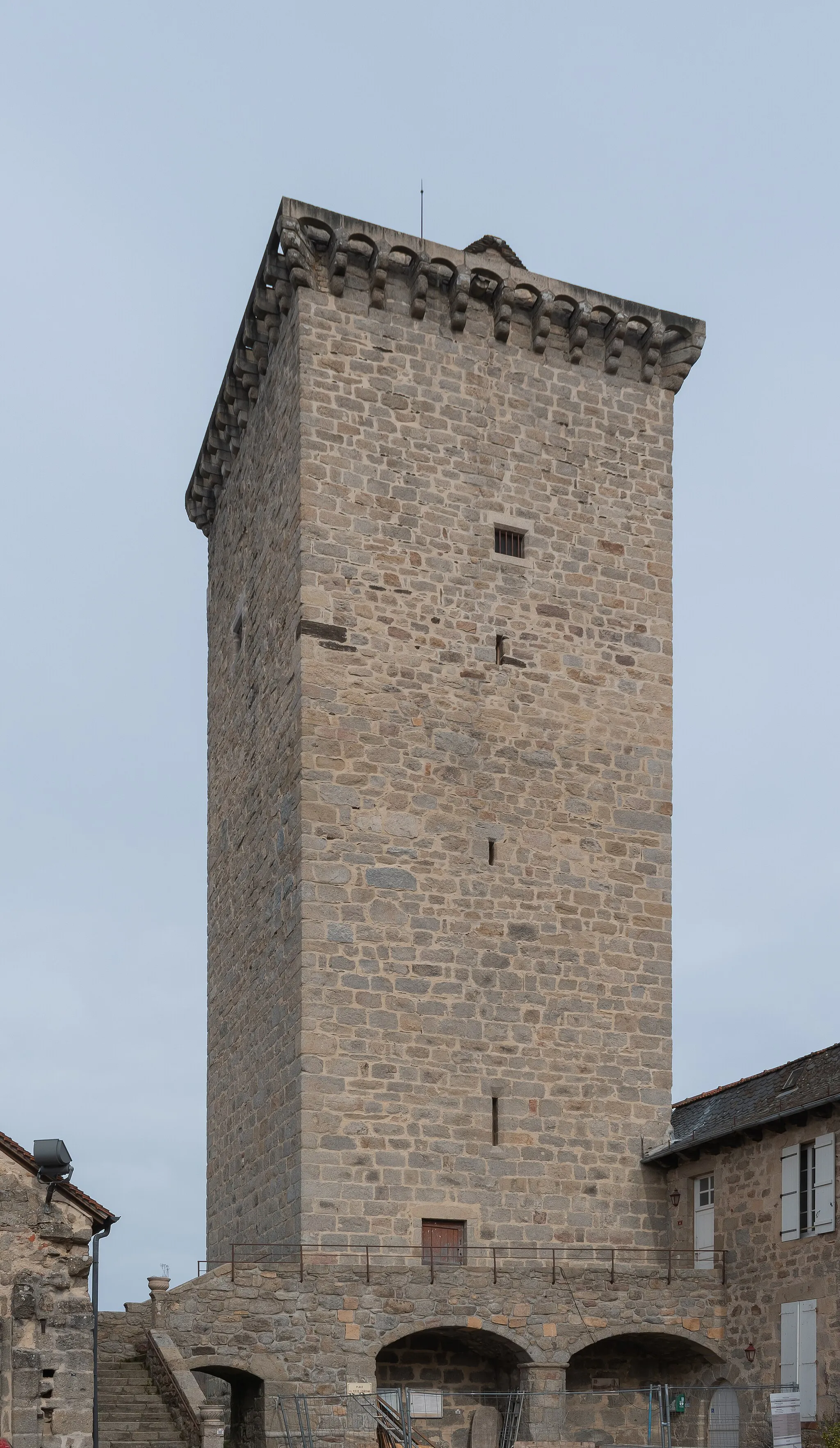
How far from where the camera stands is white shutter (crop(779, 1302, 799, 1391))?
17891mm

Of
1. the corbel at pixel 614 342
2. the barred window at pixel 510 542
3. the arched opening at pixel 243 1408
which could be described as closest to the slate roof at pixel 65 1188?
the arched opening at pixel 243 1408

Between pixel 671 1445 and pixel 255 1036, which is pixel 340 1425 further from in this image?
pixel 255 1036

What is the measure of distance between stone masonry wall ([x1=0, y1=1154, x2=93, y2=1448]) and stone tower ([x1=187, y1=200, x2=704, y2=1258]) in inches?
190

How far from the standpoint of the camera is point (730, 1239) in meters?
19.7

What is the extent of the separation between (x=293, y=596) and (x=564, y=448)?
4.73 m

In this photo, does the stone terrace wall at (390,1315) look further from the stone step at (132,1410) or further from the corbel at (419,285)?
the corbel at (419,285)

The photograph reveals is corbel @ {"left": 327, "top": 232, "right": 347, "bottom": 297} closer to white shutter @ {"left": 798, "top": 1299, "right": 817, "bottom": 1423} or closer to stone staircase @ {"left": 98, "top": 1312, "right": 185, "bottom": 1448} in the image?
stone staircase @ {"left": 98, "top": 1312, "right": 185, "bottom": 1448}

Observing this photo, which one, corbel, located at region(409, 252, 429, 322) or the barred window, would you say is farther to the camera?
the barred window

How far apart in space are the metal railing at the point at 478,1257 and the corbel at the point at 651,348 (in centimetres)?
1215

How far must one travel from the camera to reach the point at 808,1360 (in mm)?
17656

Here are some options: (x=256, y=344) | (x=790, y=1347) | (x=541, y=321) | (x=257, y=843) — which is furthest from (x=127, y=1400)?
(x=541, y=321)

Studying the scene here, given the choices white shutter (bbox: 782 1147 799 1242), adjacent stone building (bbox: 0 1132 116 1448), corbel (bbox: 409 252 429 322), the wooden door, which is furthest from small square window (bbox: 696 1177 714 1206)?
corbel (bbox: 409 252 429 322)

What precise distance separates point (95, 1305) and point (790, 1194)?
26.1ft

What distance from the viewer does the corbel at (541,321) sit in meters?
23.1
